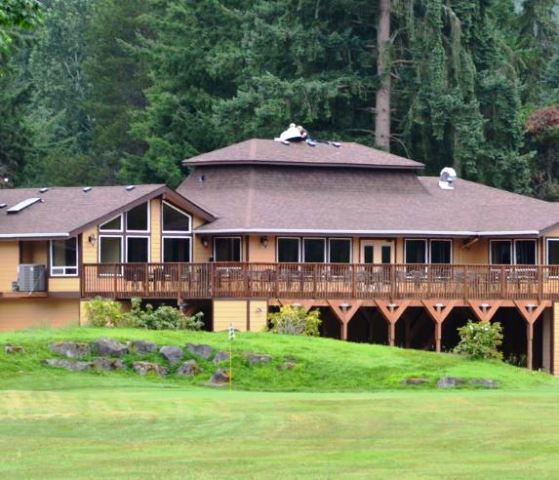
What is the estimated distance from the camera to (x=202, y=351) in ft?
135

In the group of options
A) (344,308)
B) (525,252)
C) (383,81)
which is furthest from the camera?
(383,81)

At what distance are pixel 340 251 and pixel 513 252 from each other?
5.31 metres

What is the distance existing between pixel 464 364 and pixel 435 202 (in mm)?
15001

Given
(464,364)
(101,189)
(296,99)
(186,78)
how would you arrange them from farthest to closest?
1. (186,78)
2. (296,99)
3. (101,189)
4. (464,364)

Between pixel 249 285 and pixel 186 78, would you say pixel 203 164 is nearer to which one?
pixel 249 285

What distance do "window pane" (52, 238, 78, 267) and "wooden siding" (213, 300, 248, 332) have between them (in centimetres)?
436

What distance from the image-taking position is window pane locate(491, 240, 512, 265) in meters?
54.8

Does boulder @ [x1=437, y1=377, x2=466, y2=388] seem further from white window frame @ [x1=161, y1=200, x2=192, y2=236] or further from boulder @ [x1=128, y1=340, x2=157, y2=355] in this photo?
white window frame @ [x1=161, y1=200, x2=192, y2=236]

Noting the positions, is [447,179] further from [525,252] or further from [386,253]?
[386,253]

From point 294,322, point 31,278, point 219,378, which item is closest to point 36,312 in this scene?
point 31,278

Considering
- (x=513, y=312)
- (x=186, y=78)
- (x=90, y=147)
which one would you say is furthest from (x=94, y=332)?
(x=90, y=147)

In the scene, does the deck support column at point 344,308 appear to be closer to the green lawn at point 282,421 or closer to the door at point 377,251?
the door at point 377,251

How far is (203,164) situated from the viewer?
183 feet

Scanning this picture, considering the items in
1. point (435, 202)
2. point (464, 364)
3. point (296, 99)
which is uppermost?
point (296, 99)
